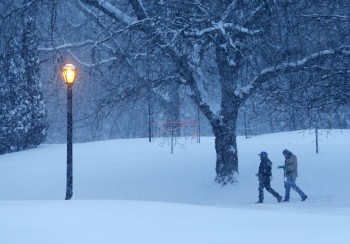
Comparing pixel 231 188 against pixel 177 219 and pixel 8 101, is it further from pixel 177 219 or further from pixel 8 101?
pixel 8 101

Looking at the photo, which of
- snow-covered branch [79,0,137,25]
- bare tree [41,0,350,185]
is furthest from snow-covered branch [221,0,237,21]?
snow-covered branch [79,0,137,25]

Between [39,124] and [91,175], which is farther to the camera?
[39,124]

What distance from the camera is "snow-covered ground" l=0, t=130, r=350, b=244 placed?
507 cm

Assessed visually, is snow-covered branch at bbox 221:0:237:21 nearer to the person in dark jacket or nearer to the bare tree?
the bare tree

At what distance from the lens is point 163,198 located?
14789 mm

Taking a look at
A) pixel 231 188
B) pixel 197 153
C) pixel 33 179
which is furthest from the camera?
pixel 197 153

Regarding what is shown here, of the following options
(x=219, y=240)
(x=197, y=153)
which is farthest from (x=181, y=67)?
(x=219, y=240)

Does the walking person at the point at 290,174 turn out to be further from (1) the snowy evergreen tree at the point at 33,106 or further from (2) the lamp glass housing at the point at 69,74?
(1) the snowy evergreen tree at the point at 33,106

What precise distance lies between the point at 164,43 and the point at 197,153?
7994 mm

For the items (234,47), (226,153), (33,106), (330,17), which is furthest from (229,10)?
(33,106)

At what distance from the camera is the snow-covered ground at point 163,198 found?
507 centimetres

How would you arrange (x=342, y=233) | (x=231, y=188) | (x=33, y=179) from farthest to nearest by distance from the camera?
(x=33, y=179) → (x=231, y=188) → (x=342, y=233)

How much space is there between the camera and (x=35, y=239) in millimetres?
4816

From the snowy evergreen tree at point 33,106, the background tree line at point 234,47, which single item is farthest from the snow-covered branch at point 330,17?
the snowy evergreen tree at point 33,106
